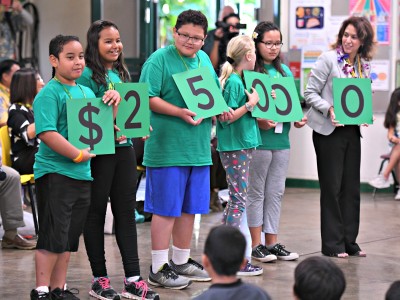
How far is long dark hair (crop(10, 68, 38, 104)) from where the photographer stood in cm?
707

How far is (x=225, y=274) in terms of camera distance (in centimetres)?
311

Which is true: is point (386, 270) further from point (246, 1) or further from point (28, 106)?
point (246, 1)

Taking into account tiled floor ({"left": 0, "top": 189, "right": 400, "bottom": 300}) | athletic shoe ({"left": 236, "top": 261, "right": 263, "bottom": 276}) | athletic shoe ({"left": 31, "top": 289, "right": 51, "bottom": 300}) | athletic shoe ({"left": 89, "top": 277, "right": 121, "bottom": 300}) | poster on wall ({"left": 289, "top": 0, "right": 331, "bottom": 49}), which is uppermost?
poster on wall ({"left": 289, "top": 0, "right": 331, "bottom": 49})

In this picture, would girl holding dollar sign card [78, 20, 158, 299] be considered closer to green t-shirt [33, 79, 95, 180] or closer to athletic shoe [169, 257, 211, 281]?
green t-shirt [33, 79, 95, 180]

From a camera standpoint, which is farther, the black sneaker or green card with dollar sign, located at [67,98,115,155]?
the black sneaker

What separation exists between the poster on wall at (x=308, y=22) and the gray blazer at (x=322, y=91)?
3792 millimetres

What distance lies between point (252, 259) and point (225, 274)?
10.0 feet

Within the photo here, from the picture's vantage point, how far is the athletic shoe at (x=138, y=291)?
4992 mm

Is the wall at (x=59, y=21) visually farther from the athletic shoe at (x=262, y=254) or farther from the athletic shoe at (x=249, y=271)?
the athletic shoe at (x=249, y=271)

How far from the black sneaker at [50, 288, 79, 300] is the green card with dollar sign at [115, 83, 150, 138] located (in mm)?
873

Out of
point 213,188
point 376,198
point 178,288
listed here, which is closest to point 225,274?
point 178,288

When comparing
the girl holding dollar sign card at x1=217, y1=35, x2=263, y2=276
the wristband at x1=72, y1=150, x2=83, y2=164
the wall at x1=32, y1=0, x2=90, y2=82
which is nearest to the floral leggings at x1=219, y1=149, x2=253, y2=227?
the girl holding dollar sign card at x1=217, y1=35, x2=263, y2=276

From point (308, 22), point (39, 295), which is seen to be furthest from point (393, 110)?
point (39, 295)

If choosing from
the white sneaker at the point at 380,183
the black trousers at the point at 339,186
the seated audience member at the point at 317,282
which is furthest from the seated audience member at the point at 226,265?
the white sneaker at the point at 380,183
